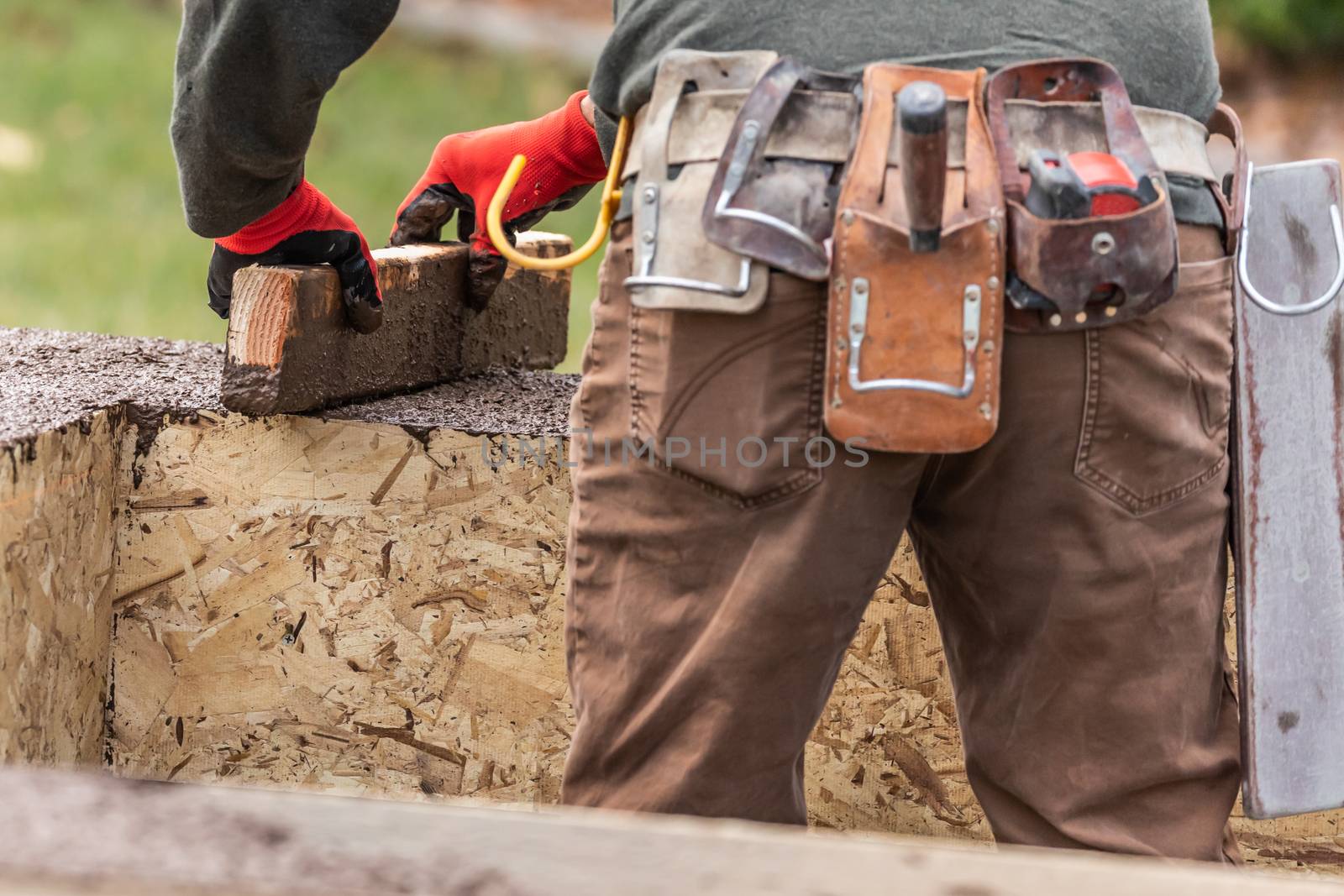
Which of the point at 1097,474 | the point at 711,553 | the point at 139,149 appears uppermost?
the point at 139,149

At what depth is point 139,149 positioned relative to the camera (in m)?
9.94

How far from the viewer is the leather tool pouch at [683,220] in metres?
1.59

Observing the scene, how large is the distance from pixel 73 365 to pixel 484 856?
216cm

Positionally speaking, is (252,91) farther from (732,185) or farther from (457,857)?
(457,857)

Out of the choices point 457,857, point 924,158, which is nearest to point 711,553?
point 924,158

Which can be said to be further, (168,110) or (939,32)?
(168,110)

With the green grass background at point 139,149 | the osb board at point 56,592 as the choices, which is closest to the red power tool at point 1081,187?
the osb board at point 56,592

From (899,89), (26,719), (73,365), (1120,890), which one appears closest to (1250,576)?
(899,89)

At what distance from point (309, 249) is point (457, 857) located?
5.62ft

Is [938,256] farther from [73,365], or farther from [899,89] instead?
[73,365]

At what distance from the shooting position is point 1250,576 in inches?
74.9

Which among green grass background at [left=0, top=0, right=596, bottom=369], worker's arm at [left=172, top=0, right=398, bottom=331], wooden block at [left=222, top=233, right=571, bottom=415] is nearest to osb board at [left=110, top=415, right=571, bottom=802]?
wooden block at [left=222, top=233, right=571, bottom=415]

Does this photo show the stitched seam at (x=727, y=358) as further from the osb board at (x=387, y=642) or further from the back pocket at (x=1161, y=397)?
the osb board at (x=387, y=642)

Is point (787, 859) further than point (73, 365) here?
No
